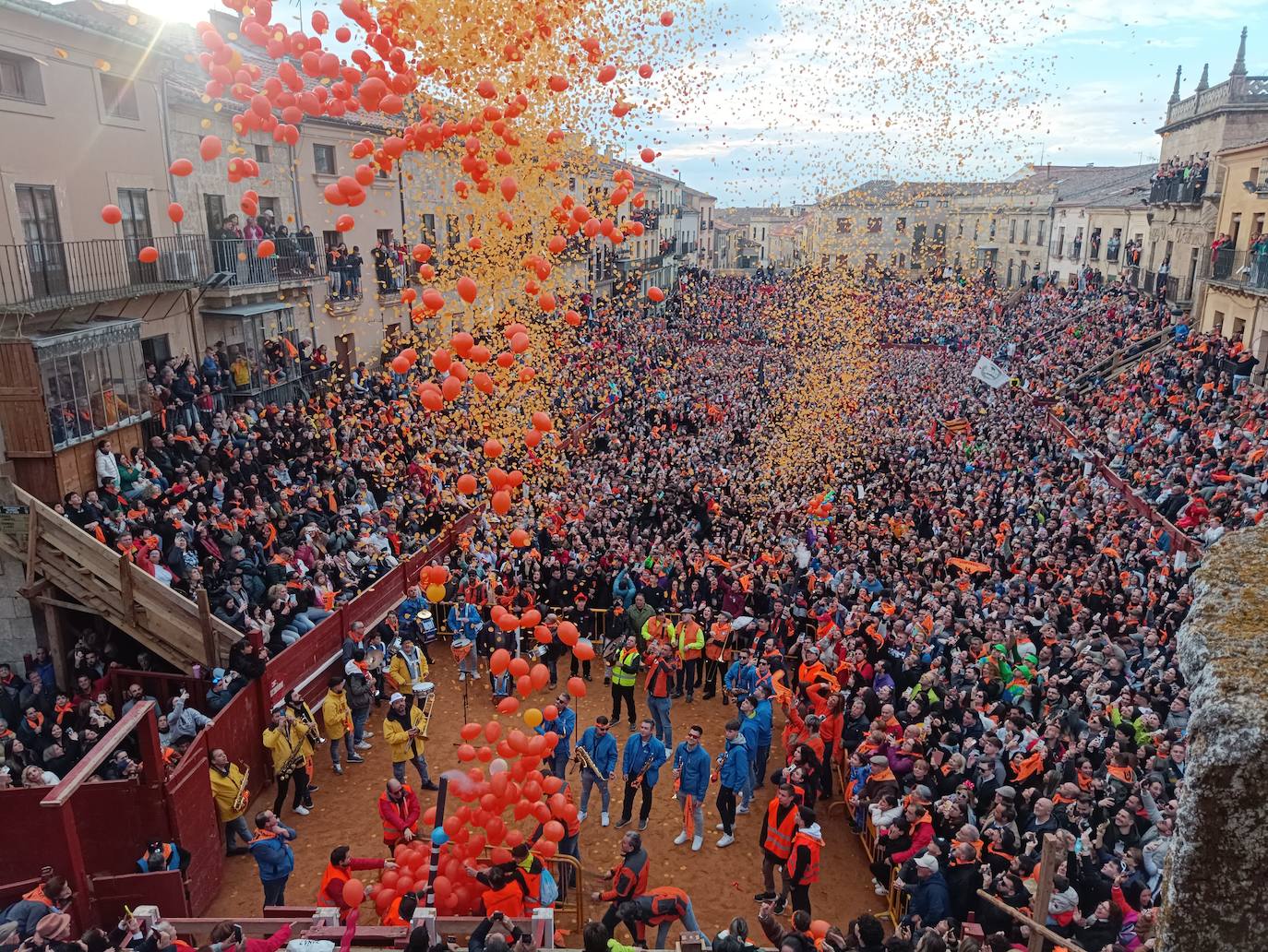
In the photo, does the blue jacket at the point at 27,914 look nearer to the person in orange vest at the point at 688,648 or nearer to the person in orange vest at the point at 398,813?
the person in orange vest at the point at 398,813

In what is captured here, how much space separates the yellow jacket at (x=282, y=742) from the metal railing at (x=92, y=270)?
7.71 m

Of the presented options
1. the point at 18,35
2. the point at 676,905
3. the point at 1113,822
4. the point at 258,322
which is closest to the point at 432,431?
the point at 258,322

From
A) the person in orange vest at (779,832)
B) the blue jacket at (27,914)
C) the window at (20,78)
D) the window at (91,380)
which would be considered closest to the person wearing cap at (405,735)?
the blue jacket at (27,914)

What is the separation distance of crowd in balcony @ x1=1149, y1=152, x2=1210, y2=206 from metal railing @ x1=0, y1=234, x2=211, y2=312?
29.5 meters

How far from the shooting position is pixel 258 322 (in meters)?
19.1

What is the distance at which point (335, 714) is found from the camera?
10.3 m

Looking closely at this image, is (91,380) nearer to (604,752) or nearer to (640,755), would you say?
(604,752)

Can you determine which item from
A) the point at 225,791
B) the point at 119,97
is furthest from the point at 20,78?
the point at 225,791

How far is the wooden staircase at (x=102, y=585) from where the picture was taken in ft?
35.3

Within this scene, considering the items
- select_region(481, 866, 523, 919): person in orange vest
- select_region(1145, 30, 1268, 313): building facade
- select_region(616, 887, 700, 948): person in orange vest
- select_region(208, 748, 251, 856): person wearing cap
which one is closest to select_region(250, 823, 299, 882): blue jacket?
select_region(208, 748, 251, 856): person wearing cap

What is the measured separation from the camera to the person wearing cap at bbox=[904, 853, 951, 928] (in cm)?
676

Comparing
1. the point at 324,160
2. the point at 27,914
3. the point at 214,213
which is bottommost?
the point at 27,914

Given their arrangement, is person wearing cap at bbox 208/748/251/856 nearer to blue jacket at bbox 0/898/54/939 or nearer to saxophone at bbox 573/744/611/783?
blue jacket at bbox 0/898/54/939

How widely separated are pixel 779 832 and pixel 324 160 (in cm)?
2206
